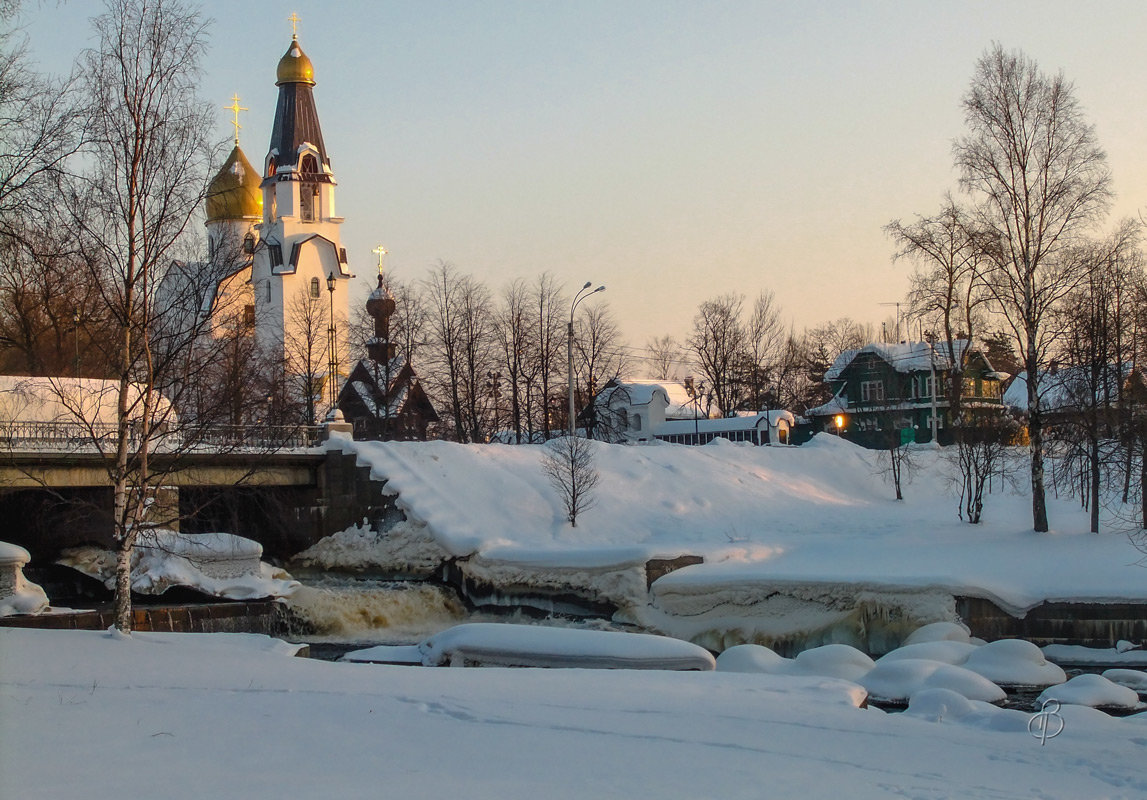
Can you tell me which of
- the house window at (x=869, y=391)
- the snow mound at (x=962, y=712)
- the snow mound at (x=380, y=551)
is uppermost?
the house window at (x=869, y=391)

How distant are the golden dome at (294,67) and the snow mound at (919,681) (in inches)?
2289

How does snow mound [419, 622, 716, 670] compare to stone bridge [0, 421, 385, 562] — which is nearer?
snow mound [419, 622, 716, 670]

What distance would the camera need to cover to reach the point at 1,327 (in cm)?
2870

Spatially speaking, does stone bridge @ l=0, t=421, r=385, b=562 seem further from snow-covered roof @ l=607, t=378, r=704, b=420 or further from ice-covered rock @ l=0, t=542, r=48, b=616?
snow-covered roof @ l=607, t=378, r=704, b=420

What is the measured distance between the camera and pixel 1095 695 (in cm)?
1391

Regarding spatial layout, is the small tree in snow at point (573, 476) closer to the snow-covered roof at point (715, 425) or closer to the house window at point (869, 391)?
the snow-covered roof at point (715, 425)

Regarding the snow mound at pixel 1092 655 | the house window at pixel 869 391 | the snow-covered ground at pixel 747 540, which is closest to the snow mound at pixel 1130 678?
the snow mound at pixel 1092 655

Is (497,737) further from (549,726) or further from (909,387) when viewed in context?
(909,387)

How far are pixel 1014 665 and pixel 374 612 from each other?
556 inches

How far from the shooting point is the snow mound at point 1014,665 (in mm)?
15430

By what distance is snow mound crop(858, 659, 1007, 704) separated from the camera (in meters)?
13.4

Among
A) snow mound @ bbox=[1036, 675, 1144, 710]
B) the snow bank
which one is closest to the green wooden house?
the snow bank

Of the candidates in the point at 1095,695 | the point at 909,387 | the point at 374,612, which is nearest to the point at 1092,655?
the point at 1095,695

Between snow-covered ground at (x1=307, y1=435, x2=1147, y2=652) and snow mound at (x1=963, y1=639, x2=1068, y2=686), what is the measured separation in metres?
3.84
